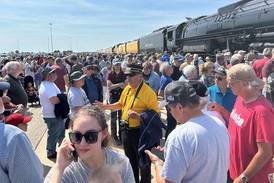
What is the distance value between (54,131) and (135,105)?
9.50 ft

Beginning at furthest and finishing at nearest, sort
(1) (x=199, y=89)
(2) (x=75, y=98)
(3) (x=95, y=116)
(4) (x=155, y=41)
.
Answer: (4) (x=155, y=41) → (2) (x=75, y=98) → (1) (x=199, y=89) → (3) (x=95, y=116)

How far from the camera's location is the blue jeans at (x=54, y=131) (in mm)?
7582

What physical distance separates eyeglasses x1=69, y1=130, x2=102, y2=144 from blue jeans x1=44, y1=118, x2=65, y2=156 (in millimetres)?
5360

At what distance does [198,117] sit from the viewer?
3008 mm

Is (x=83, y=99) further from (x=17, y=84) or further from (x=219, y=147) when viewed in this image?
(x=219, y=147)

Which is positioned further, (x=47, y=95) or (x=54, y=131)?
(x=54, y=131)

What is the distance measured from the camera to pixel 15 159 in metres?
2.39

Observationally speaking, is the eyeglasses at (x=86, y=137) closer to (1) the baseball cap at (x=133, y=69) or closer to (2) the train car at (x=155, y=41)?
(1) the baseball cap at (x=133, y=69)

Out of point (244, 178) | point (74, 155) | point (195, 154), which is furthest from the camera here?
point (244, 178)

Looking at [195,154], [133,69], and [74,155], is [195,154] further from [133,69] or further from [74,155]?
[133,69]

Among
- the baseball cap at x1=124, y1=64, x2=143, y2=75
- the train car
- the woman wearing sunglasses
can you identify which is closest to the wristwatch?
the woman wearing sunglasses

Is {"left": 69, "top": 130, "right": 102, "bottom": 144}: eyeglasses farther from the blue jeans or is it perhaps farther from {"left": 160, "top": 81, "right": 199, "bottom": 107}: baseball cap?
the blue jeans

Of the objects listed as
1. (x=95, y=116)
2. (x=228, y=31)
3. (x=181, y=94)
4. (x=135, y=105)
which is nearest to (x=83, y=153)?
(x=95, y=116)

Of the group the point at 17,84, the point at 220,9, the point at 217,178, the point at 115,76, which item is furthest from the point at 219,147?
the point at 220,9
